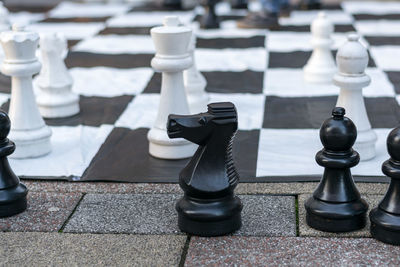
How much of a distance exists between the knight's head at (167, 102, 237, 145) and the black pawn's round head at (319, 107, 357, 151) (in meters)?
0.20

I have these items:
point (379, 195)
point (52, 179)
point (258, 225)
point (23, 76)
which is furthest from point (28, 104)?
point (379, 195)

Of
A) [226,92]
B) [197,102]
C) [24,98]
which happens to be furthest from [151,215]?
[226,92]

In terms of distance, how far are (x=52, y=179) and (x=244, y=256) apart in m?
0.68

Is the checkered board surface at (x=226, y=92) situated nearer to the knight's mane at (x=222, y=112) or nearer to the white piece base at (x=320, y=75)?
the white piece base at (x=320, y=75)

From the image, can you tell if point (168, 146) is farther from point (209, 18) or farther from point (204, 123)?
point (209, 18)

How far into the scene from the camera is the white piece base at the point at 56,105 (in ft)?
7.56

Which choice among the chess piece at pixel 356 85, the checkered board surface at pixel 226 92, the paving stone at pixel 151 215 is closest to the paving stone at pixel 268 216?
the paving stone at pixel 151 215

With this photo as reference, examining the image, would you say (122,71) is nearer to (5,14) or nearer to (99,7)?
(5,14)

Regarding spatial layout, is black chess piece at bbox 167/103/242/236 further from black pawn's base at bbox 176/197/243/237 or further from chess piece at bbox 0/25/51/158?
chess piece at bbox 0/25/51/158

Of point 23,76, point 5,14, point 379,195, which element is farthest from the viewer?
point 5,14

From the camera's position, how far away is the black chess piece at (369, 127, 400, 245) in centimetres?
135

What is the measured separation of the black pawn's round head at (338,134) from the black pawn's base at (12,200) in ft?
2.30

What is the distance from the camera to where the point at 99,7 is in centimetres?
443

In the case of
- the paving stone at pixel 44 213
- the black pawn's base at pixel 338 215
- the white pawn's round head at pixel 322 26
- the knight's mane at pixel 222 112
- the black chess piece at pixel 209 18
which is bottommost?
the black chess piece at pixel 209 18
